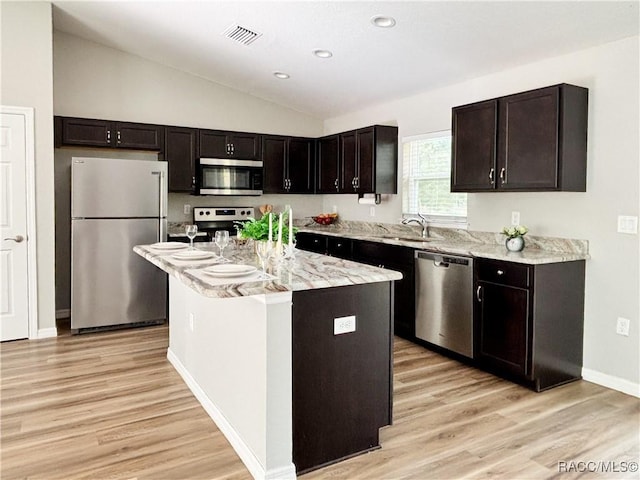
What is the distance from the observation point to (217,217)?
19.7 feet

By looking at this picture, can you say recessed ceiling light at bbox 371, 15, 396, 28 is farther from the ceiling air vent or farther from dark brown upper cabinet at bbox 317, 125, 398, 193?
dark brown upper cabinet at bbox 317, 125, 398, 193

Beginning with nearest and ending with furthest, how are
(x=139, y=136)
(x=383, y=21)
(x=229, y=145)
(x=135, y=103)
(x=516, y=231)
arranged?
1. (x=383, y=21)
2. (x=516, y=231)
3. (x=139, y=136)
4. (x=135, y=103)
5. (x=229, y=145)

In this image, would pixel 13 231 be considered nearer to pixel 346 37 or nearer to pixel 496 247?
pixel 346 37

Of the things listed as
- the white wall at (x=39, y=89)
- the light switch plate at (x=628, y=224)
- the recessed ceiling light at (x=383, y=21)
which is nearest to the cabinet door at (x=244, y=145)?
the white wall at (x=39, y=89)

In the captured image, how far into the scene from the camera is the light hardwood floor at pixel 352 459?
2.38 meters

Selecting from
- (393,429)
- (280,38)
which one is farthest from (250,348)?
(280,38)

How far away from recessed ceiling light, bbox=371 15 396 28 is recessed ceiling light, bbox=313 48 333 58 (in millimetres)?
816

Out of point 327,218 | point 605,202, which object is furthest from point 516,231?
point 327,218

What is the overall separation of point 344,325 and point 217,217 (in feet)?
12.7

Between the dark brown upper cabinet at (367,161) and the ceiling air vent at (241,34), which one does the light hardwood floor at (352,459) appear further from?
the ceiling air vent at (241,34)

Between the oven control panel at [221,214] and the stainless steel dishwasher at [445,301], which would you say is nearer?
the stainless steel dishwasher at [445,301]

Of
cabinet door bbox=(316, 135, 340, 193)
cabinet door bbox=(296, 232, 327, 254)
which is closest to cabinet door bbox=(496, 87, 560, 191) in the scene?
cabinet door bbox=(296, 232, 327, 254)

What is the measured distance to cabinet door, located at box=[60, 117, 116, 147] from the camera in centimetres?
507

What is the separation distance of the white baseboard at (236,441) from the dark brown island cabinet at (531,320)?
1914 millimetres
